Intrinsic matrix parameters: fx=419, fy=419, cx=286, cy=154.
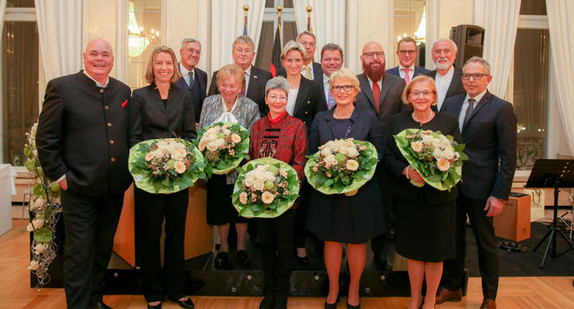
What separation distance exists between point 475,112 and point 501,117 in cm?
18

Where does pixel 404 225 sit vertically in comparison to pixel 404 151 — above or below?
below

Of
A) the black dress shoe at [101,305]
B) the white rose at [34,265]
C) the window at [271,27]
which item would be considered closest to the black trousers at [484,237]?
the black dress shoe at [101,305]

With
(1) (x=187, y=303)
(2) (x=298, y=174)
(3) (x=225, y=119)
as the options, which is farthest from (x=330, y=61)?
(1) (x=187, y=303)

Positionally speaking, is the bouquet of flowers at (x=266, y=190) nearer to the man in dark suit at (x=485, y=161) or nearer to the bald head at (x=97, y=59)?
the bald head at (x=97, y=59)

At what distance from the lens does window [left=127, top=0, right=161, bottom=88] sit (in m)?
6.34

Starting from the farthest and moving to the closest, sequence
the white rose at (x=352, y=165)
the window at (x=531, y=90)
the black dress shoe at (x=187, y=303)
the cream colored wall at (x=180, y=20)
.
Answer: the window at (x=531, y=90), the cream colored wall at (x=180, y=20), the black dress shoe at (x=187, y=303), the white rose at (x=352, y=165)

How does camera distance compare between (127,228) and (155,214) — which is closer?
(155,214)

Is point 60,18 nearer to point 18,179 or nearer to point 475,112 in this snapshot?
point 18,179

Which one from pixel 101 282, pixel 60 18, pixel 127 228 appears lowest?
pixel 101 282

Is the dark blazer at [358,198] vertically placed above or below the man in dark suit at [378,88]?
below

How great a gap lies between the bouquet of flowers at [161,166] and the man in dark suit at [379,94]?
1.62m

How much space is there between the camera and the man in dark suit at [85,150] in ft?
9.22

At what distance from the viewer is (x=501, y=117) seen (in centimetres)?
305

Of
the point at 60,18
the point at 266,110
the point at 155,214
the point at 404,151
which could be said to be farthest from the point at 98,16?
the point at 404,151
